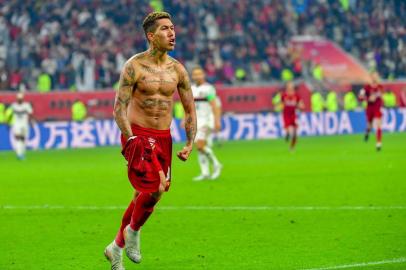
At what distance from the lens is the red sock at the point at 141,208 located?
34.0ft

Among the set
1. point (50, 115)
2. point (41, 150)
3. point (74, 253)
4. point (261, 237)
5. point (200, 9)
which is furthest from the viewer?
point (200, 9)

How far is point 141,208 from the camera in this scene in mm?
10406

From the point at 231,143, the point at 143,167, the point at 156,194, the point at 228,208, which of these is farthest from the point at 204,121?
the point at 231,143

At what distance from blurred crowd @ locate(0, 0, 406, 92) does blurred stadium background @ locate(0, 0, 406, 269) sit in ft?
0.19

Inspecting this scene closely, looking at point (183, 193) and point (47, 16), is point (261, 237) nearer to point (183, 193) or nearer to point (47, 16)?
point (183, 193)

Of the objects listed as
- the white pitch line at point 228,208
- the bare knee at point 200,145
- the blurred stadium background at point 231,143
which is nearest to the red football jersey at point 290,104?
the blurred stadium background at point 231,143

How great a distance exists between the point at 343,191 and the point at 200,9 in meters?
28.4

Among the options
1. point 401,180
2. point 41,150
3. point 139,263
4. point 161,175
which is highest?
point 161,175

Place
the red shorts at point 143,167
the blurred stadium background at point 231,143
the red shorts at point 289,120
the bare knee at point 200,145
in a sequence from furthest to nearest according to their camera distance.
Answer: the red shorts at point 289,120
the bare knee at point 200,145
the blurred stadium background at point 231,143
the red shorts at point 143,167

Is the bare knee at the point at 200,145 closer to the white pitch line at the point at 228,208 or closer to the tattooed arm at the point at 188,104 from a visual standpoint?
the white pitch line at the point at 228,208

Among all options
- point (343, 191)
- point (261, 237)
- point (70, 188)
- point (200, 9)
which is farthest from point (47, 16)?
point (261, 237)

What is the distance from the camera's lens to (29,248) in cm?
1230

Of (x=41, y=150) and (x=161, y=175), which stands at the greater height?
(x=161, y=175)

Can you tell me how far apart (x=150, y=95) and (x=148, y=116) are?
0.67ft
